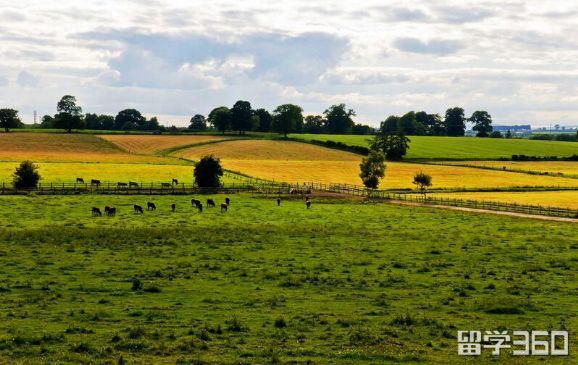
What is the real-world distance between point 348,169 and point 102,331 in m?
109

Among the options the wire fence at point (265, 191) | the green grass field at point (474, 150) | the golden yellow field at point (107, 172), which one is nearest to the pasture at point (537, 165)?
the green grass field at point (474, 150)

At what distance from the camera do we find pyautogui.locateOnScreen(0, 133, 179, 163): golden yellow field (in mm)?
128125

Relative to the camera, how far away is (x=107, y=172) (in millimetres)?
106062

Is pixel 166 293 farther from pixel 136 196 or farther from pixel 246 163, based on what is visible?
pixel 246 163

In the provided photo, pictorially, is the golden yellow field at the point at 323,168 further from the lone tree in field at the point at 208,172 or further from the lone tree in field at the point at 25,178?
the lone tree in field at the point at 25,178

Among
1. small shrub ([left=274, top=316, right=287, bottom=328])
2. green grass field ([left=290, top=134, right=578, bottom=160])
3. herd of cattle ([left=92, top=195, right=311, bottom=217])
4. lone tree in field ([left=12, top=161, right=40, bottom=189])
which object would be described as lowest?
herd of cattle ([left=92, top=195, right=311, bottom=217])

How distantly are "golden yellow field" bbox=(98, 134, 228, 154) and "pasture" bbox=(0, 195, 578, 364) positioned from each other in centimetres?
10240

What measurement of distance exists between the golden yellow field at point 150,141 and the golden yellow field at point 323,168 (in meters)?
7.62

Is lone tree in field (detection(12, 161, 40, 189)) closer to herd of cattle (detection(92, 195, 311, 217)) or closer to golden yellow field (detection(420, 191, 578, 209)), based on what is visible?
herd of cattle (detection(92, 195, 311, 217))

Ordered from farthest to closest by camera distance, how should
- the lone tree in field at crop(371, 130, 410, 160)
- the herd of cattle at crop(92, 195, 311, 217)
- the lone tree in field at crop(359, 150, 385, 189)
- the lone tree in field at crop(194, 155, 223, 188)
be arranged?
the lone tree in field at crop(371, 130, 410, 160)
the lone tree in field at crop(359, 150, 385, 189)
the lone tree in field at crop(194, 155, 223, 188)
the herd of cattle at crop(92, 195, 311, 217)

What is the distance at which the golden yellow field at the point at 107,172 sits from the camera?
316 ft

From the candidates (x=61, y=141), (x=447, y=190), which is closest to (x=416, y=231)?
(x=447, y=190)

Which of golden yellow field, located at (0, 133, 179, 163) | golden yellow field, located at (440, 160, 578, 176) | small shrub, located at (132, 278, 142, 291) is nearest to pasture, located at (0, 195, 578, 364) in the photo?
small shrub, located at (132, 278, 142, 291)

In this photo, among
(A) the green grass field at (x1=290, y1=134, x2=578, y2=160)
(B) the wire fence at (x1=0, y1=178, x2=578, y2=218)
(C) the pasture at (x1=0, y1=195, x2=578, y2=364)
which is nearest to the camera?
(C) the pasture at (x1=0, y1=195, x2=578, y2=364)
